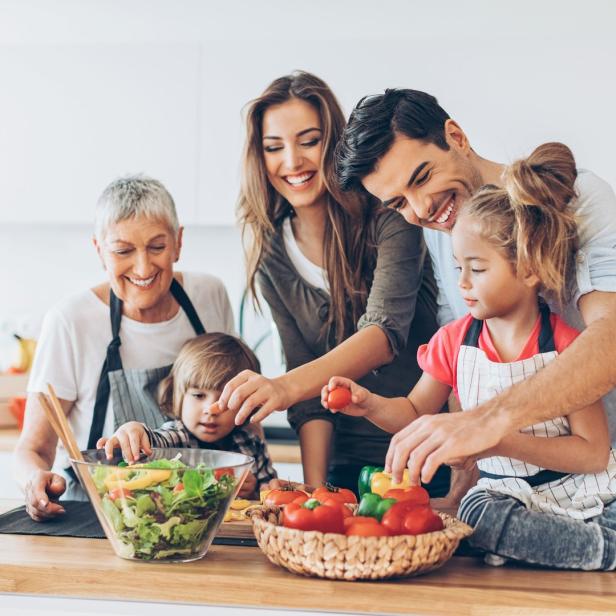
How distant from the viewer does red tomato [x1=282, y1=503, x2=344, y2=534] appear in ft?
3.94

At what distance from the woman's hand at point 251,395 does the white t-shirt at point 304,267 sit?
0.48 metres

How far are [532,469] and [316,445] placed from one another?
65 centimetres

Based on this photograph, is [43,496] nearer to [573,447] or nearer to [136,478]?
[136,478]

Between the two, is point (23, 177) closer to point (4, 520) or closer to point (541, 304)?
point (4, 520)

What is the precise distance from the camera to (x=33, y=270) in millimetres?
3570

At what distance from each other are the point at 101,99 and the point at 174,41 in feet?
1.00

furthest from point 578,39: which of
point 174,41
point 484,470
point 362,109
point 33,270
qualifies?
point 33,270

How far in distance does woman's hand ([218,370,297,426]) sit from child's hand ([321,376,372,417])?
111 mm

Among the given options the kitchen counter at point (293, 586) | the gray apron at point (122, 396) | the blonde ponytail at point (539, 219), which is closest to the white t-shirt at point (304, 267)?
the gray apron at point (122, 396)

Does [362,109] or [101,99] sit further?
[101,99]

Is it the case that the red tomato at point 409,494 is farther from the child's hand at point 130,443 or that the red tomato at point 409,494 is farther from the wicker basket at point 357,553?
the child's hand at point 130,443

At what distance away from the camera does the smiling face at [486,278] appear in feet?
4.73

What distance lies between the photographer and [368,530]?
1178mm

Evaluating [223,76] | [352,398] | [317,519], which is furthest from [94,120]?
[317,519]
